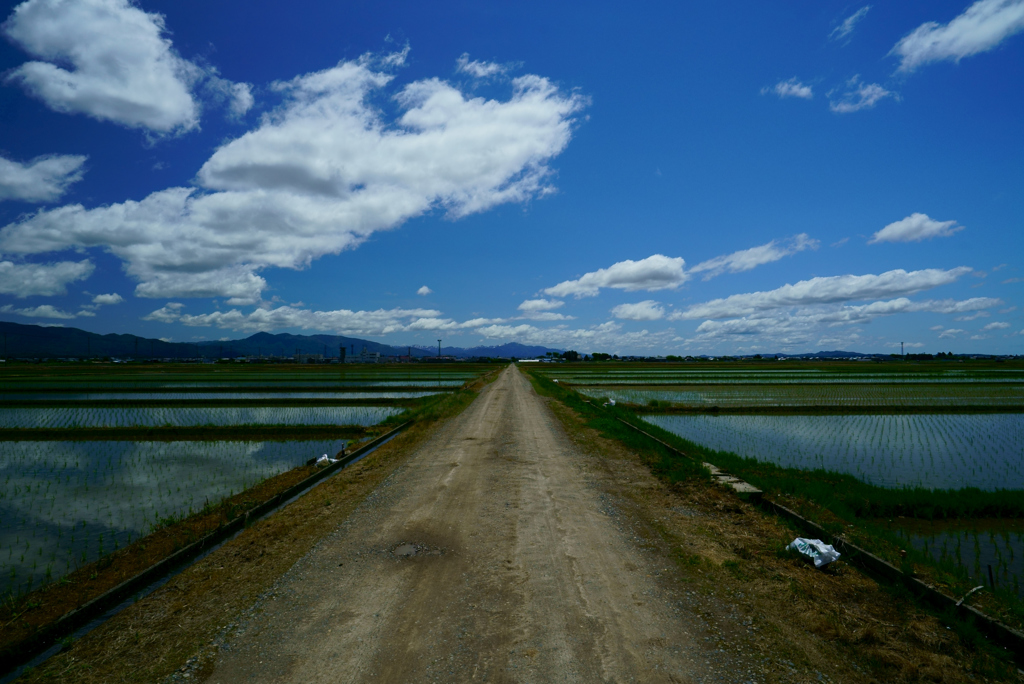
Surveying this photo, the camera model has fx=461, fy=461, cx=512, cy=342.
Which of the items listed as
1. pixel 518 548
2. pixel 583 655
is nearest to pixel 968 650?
pixel 583 655

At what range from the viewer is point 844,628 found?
18.8 ft

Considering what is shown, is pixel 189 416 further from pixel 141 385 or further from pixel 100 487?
pixel 141 385

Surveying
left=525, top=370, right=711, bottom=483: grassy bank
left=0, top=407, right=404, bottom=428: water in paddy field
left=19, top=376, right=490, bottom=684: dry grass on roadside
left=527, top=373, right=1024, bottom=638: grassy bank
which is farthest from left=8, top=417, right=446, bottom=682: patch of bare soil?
left=0, top=407, right=404, bottom=428: water in paddy field

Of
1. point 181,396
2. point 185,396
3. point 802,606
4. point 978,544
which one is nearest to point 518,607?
point 802,606

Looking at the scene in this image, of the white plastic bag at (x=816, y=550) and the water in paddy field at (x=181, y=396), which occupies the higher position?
the white plastic bag at (x=816, y=550)

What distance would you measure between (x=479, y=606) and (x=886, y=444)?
1944 cm

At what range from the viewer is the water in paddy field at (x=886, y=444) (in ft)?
45.9

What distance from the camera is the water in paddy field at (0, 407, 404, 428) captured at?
954 inches

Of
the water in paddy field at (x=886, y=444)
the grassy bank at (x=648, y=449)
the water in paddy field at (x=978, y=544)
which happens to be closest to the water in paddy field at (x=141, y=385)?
the grassy bank at (x=648, y=449)

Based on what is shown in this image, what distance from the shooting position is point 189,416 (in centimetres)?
2688

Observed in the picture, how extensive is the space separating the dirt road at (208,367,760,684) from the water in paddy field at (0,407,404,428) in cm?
1650

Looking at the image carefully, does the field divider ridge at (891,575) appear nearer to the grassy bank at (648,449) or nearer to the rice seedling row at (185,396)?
the grassy bank at (648,449)

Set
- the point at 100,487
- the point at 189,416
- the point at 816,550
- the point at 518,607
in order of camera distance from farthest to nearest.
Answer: the point at 189,416
the point at 100,487
the point at 816,550
the point at 518,607

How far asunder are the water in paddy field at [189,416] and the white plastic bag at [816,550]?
67.4 ft
